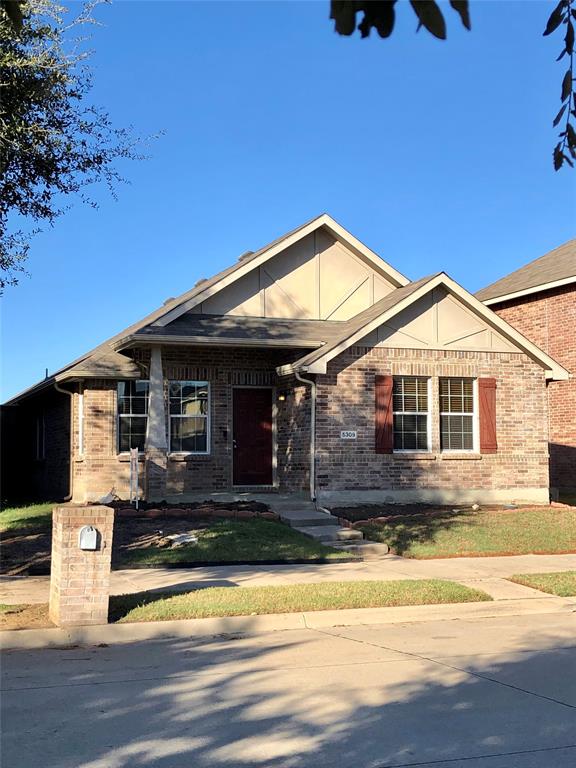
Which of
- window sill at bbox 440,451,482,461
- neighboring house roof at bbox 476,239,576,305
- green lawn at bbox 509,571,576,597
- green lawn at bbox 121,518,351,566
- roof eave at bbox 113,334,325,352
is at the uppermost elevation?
neighboring house roof at bbox 476,239,576,305

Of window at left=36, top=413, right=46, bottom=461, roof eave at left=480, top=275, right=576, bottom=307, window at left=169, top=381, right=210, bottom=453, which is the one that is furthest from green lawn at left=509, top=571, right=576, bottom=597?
window at left=36, top=413, right=46, bottom=461

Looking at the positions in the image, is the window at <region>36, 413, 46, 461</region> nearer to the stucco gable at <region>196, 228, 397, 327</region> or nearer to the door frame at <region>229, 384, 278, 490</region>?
the door frame at <region>229, 384, 278, 490</region>

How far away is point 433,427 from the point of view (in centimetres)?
1892

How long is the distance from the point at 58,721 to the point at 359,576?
21.7 ft

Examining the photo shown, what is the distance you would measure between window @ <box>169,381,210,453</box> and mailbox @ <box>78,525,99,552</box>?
10.7 m

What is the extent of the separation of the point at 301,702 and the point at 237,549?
7.22 meters

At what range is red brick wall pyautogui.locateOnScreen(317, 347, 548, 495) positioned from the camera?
18000 mm

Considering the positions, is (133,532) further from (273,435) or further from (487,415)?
(487,415)

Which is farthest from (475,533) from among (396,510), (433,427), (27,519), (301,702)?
(301,702)

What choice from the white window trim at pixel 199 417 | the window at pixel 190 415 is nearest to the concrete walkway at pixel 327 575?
the white window trim at pixel 199 417

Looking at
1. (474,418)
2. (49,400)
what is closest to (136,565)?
(474,418)

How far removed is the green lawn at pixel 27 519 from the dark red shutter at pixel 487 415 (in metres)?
9.21

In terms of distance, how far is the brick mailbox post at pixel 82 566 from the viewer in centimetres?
880

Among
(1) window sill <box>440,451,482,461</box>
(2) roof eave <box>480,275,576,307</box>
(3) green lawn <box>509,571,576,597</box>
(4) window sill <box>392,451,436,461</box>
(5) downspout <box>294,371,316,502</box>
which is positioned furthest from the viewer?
(2) roof eave <box>480,275,576,307</box>
